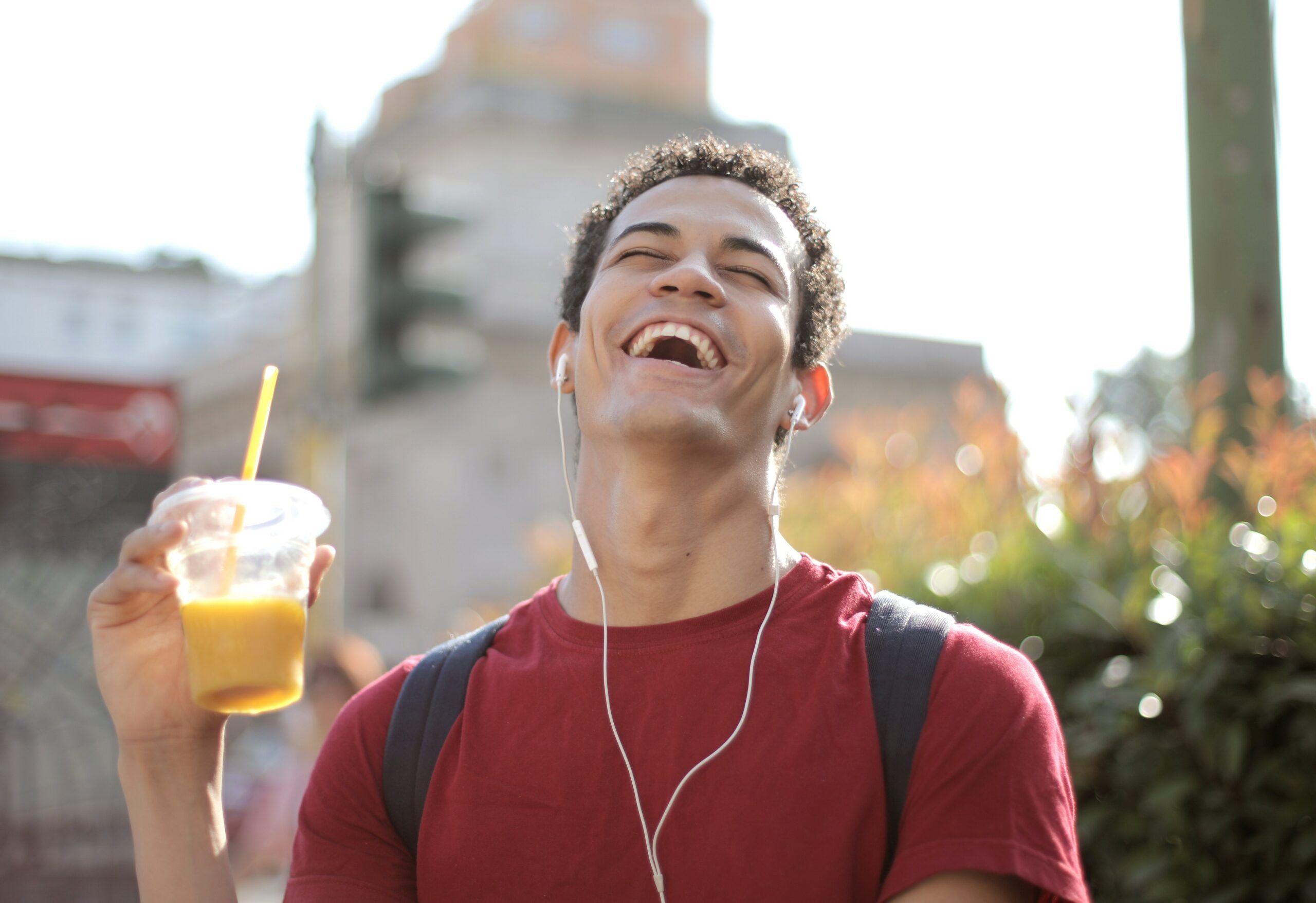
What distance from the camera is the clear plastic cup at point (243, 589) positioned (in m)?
2.20

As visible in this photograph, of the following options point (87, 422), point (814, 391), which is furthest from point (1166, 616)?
point (87, 422)

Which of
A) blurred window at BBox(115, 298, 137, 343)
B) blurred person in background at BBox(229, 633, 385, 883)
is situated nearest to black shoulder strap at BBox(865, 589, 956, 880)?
blurred person in background at BBox(229, 633, 385, 883)

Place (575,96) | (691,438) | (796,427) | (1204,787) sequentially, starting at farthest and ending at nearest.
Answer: (575,96)
(1204,787)
(796,427)
(691,438)

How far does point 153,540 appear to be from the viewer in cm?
214

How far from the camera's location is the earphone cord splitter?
2.08m

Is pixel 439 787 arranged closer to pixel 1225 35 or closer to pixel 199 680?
pixel 199 680

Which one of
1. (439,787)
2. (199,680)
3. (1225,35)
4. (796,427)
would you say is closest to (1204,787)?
(796,427)

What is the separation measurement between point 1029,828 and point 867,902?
27 centimetres

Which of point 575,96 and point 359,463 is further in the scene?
point 575,96

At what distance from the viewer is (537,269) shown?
25312 millimetres

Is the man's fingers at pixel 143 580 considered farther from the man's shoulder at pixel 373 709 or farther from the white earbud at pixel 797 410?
the white earbud at pixel 797 410

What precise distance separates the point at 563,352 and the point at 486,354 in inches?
836

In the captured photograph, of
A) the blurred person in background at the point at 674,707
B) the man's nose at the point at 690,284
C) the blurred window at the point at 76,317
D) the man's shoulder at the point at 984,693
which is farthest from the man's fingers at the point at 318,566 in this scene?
the blurred window at the point at 76,317

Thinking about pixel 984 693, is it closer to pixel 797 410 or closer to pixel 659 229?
pixel 797 410
